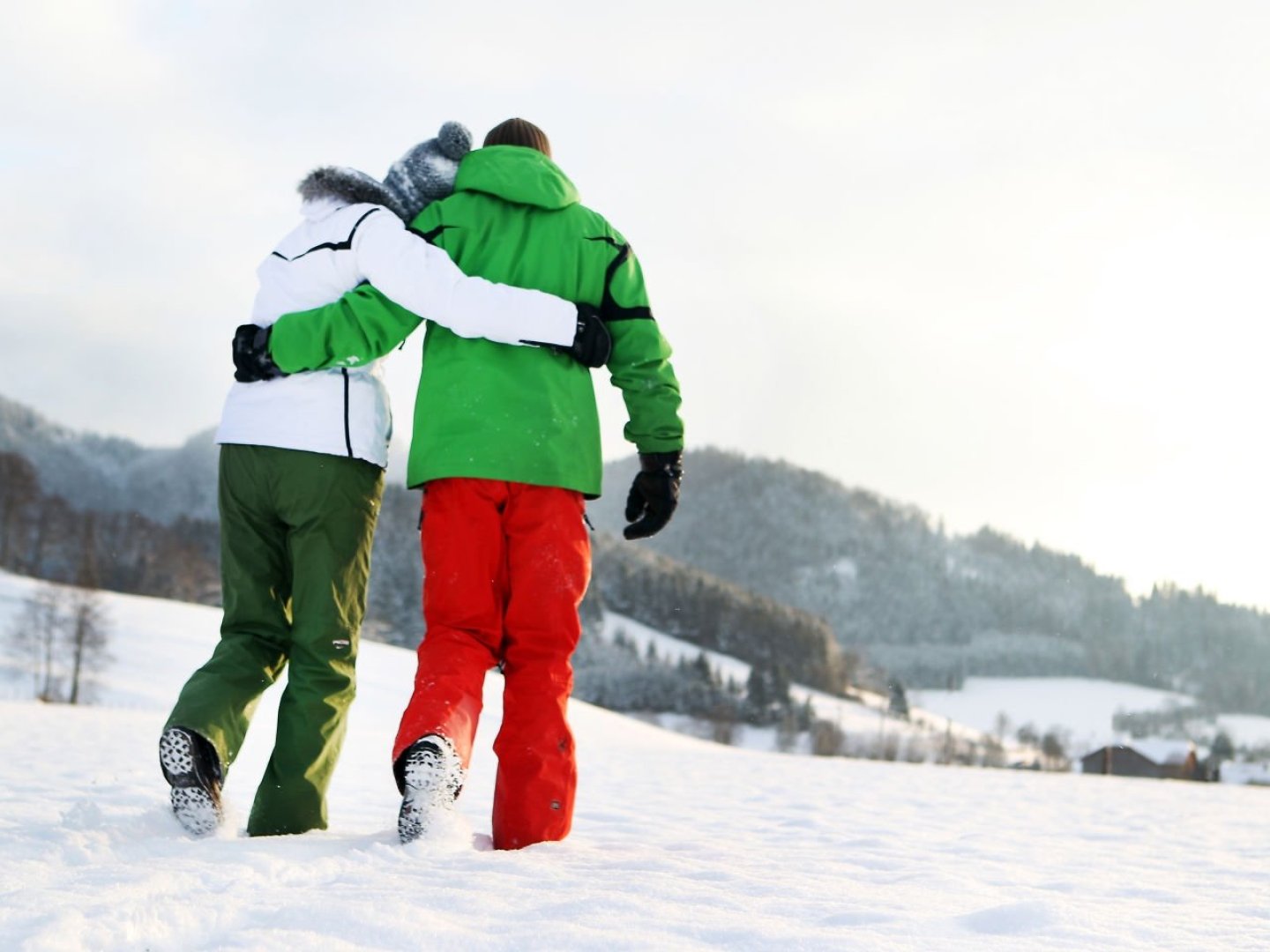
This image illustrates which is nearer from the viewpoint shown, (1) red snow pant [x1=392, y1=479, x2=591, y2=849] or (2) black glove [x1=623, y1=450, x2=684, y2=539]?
(1) red snow pant [x1=392, y1=479, x2=591, y2=849]

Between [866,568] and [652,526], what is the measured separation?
148 m

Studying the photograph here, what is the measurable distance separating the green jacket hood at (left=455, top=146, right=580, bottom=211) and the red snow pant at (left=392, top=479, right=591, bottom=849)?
0.79 m

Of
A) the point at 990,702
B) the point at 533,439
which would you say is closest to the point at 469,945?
the point at 533,439

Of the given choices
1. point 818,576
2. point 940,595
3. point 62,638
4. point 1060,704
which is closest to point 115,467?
point 62,638

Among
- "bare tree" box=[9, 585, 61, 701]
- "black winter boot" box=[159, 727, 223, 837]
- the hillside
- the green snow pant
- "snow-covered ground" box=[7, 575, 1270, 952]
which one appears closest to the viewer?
"snow-covered ground" box=[7, 575, 1270, 952]

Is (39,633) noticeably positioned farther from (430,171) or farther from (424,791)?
(424,791)

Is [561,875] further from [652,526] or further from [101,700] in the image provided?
[101,700]

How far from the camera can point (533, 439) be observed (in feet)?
9.39

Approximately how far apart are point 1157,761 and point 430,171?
63.5 meters

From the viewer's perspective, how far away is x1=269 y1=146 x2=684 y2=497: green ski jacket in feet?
9.34

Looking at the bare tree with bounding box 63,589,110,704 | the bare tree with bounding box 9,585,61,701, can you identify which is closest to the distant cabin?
the bare tree with bounding box 63,589,110,704

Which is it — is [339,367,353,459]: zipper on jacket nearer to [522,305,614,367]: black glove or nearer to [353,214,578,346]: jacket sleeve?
[353,214,578,346]: jacket sleeve

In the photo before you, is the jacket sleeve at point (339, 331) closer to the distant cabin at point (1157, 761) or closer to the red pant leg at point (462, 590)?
the red pant leg at point (462, 590)

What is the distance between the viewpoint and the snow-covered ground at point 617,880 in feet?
5.50
